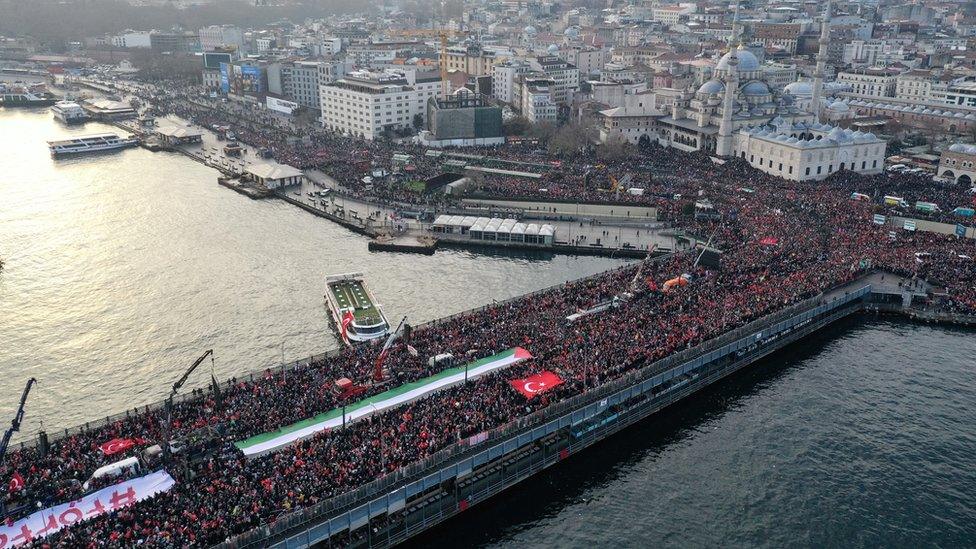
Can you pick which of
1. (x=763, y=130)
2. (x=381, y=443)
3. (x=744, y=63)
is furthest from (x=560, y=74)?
(x=381, y=443)

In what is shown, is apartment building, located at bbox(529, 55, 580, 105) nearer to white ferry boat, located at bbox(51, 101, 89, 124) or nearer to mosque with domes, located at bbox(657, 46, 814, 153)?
mosque with domes, located at bbox(657, 46, 814, 153)

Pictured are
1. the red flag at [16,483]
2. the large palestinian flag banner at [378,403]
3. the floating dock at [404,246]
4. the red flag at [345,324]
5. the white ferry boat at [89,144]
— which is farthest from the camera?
the white ferry boat at [89,144]

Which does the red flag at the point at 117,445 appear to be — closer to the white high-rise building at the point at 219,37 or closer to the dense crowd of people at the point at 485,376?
the dense crowd of people at the point at 485,376

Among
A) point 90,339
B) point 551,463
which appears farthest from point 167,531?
point 90,339

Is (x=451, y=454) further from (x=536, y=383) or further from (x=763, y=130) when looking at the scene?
(x=763, y=130)

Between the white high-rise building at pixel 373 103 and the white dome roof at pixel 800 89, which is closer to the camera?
the white high-rise building at pixel 373 103

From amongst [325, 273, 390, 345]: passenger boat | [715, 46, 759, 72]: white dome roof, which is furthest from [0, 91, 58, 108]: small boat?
[715, 46, 759, 72]: white dome roof

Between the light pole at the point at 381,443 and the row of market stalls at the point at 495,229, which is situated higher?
the row of market stalls at the point at 495,229

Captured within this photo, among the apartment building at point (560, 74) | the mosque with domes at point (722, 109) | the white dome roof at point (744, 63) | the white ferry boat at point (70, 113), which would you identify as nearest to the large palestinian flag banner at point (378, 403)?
the mosque with domes at point (722, 109)
